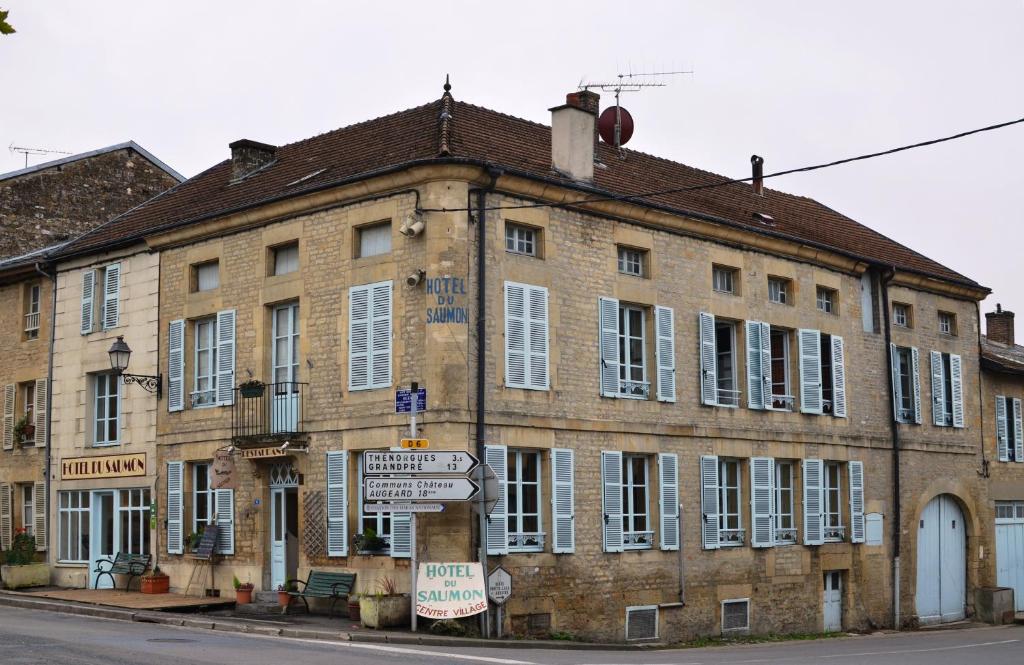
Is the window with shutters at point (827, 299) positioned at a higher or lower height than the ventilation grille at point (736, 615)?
higher

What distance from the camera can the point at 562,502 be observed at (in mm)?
19875

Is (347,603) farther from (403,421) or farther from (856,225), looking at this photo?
(856,225)

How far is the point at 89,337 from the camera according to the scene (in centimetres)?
2470

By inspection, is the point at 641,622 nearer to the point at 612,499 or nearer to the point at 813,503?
the point at 612,499

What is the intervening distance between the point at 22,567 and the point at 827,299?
15.9m

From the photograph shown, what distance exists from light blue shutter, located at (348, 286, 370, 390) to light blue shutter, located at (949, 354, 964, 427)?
1490 cm

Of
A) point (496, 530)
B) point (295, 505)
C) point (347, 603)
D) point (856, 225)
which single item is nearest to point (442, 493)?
point (496, 530)

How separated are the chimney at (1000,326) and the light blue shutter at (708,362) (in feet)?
52.6

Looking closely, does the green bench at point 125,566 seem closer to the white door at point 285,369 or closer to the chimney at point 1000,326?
the white door at point 285,369

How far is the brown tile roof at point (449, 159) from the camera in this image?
2033 centimetres

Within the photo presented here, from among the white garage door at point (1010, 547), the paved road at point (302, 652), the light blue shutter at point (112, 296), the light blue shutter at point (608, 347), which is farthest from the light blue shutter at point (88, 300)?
the white garage door at point (1010, 547)

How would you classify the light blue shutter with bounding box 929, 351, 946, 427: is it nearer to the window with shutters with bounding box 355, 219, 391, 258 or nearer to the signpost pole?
the window with shutters with bounding box 355, 219, 391, 258

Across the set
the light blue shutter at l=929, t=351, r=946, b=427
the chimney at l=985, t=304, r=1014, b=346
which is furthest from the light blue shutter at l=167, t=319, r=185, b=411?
the chimney at l=985, t=304, r=1014, b=346

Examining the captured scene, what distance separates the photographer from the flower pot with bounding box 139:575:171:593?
22.2m
